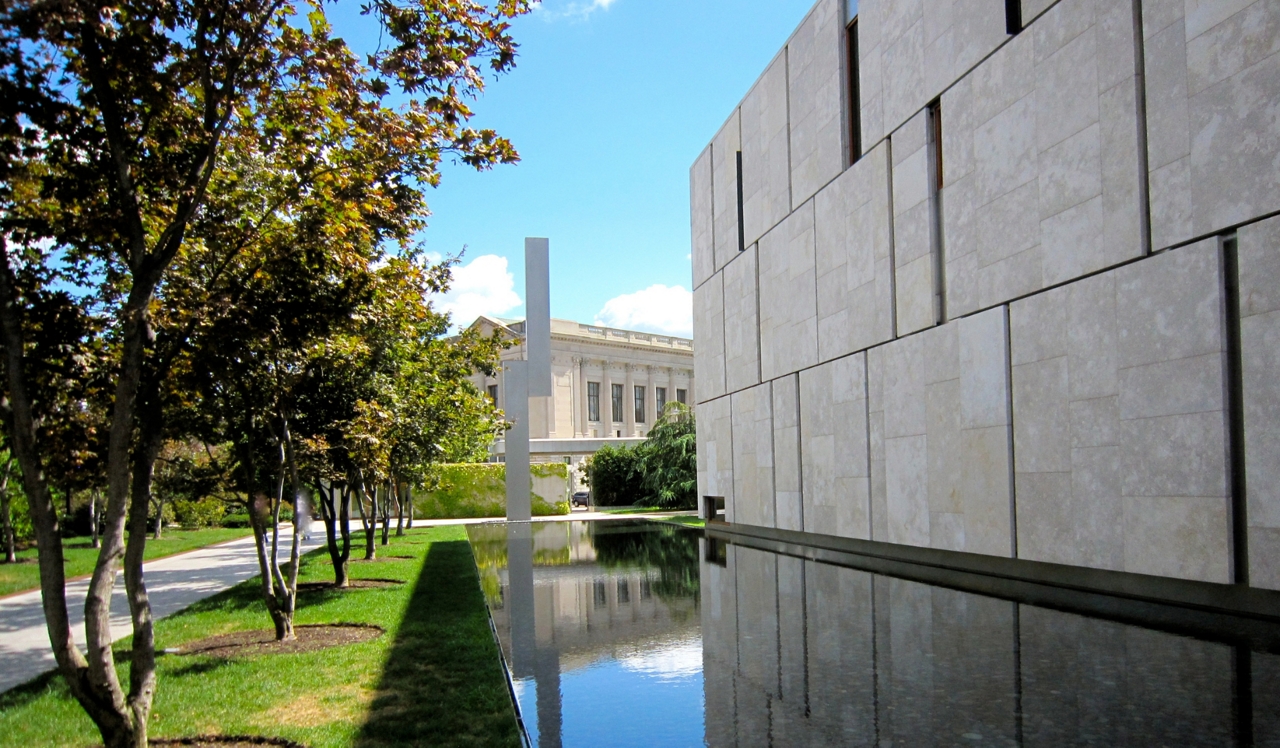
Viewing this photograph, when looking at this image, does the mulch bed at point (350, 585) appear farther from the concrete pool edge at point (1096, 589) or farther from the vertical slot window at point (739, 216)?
the vertical slot window at point (739, 216)

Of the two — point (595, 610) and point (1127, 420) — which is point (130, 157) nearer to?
point (595, 610)

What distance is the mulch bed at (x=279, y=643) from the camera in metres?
8.94

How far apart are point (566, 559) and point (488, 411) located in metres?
3.46

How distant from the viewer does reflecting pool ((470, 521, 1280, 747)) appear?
5512mm

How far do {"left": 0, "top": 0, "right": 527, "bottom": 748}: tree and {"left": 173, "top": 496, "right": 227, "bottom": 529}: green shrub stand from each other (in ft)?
110

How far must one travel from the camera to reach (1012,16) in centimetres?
1157

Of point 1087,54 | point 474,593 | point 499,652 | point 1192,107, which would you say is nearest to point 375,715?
point 499,652

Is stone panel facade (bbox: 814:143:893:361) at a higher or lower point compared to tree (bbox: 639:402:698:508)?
higher

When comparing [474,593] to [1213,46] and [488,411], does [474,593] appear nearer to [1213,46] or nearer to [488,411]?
[488,411]

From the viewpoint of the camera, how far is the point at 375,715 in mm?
6246

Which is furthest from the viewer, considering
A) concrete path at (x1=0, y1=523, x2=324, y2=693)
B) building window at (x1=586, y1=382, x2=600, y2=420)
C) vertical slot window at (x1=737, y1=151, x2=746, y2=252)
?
building window at (x1=586, y1=382, x2=600, y2=420)

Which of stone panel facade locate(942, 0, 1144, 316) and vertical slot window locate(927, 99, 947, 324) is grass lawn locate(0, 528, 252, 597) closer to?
stone panel facade locate(942, 0, 1144, 316)

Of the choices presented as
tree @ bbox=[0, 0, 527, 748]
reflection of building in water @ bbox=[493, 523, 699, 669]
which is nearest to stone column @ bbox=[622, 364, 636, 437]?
reflection of building in water @ bbox=[493, 523, 699, 669]

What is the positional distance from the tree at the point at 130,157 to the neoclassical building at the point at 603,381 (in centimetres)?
5138
